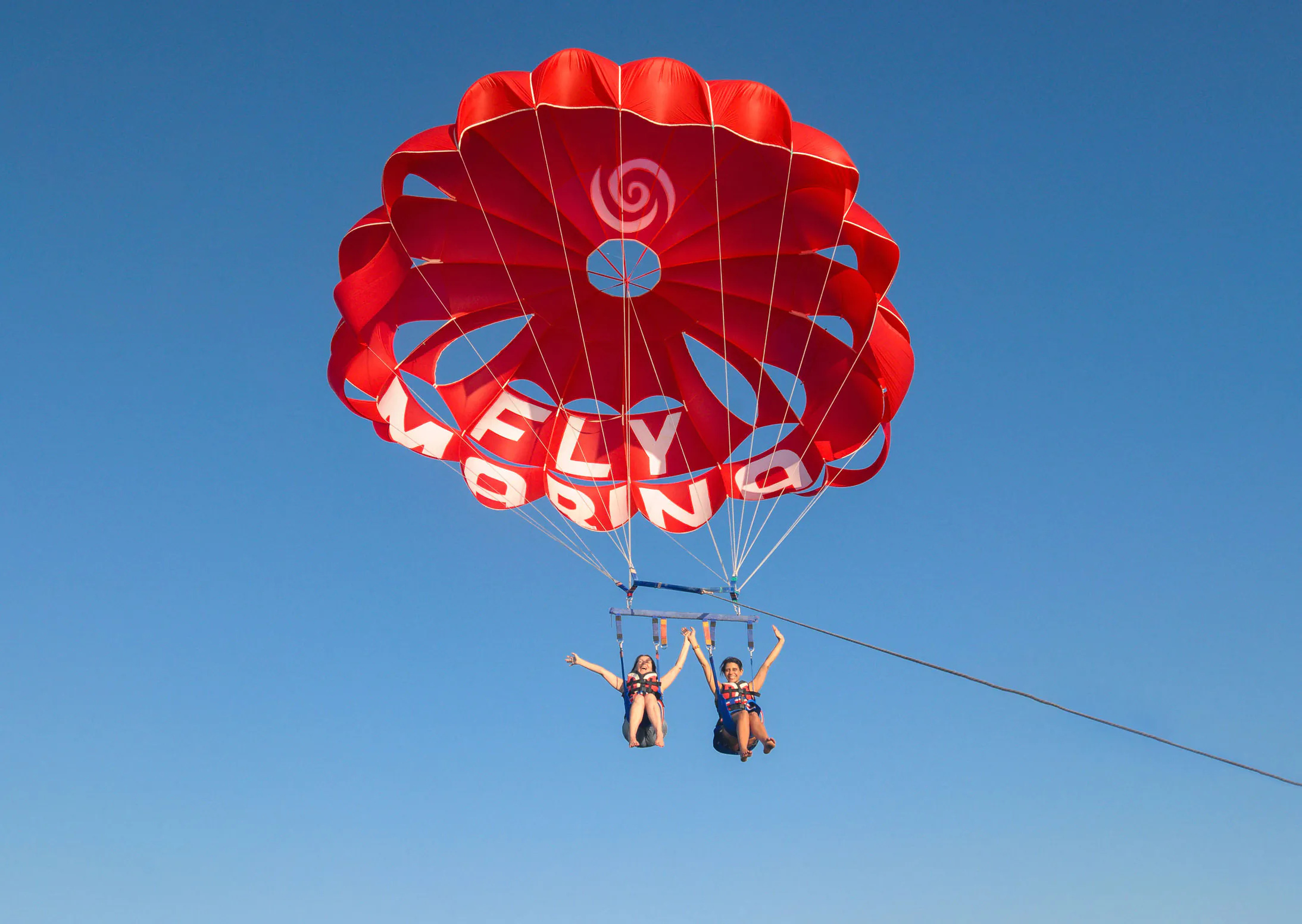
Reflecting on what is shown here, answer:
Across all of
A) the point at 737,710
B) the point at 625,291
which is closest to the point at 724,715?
the point at 737,710

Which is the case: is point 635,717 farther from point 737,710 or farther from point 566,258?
point 566,258

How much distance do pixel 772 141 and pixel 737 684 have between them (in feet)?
14.8

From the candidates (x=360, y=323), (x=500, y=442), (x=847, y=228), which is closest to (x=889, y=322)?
(x=847, y=228)

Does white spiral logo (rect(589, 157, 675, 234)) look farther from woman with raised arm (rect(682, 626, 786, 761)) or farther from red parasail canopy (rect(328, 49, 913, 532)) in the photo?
woman with raised arm (rect(682, 626, 786, 761))

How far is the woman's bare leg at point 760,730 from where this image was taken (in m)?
9.60

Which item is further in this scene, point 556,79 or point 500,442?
point 500,442

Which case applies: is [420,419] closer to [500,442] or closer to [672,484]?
[500,442]

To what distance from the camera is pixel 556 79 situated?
29.7ft

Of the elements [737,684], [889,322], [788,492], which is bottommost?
[737,684]

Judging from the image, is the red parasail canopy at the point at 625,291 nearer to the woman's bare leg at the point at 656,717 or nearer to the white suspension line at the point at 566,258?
the white suspension line at the point at 566,258

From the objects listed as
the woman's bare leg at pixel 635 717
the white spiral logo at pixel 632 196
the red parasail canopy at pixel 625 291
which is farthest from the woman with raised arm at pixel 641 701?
the white spiral logo at pixel 632 196

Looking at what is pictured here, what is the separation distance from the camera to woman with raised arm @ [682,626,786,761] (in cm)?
954

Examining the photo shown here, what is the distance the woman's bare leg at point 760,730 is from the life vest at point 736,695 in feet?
0.43

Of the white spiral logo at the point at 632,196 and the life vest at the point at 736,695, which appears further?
the white spiral logo at the point at 632,196
